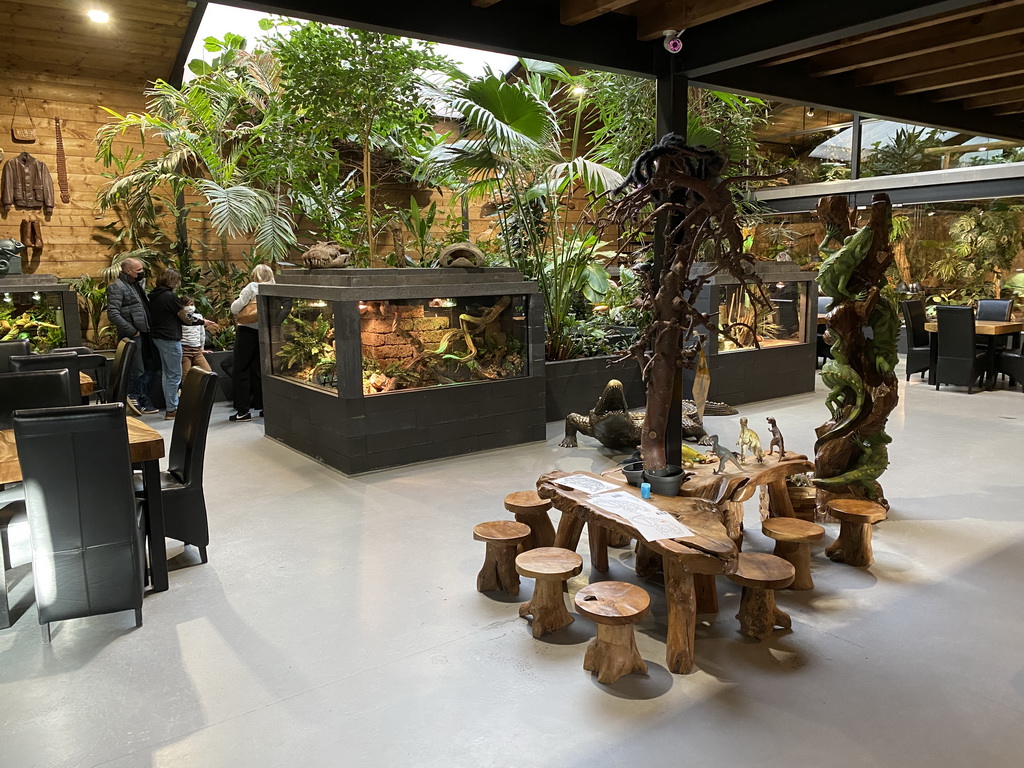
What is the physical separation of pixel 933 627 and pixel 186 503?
3422 millimetres

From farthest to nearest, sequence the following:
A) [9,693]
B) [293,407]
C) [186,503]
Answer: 1. [293,407]
2. [186,503]
3. [9,693]

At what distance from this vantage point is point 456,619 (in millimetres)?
3107

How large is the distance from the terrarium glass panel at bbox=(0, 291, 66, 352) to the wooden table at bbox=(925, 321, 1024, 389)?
927 centimetres

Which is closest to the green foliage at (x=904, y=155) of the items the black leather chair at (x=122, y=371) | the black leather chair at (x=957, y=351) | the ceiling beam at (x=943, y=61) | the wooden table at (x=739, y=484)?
the black leather chair at (x=957, y=351)

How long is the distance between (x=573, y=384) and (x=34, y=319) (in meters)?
5.11

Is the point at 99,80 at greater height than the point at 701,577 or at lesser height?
greater

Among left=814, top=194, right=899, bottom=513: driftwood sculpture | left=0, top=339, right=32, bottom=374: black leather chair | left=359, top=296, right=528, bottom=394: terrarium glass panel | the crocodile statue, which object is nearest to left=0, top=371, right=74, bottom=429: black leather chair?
left=0, top=339, right=32, bottom=374: black leather chair

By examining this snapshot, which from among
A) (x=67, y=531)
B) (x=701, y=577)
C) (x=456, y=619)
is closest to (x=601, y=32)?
(x=701, y=577)

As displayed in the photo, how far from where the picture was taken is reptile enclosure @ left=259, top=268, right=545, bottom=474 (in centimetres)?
521

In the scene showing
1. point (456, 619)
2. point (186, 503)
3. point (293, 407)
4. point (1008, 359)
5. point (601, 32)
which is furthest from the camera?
point (1008, 359)

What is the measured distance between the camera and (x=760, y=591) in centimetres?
289

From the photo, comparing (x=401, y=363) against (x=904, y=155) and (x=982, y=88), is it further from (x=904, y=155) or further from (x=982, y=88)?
(x=904, y=155)

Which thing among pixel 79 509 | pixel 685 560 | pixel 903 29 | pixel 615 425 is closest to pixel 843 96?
pixel 903 29

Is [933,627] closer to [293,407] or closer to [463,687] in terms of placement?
[463,687]
